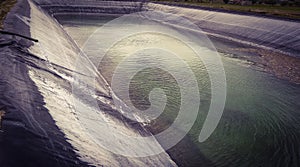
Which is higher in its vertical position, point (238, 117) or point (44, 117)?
point (44, 117)

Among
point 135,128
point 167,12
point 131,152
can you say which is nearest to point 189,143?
point 135,128

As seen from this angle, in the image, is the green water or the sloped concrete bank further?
the green water

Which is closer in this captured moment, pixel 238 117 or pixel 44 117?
pixel 44 117

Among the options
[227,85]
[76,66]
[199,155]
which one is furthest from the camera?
[227,85]

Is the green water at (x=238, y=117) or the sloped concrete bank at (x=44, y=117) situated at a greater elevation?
the sloped concrete bank at (x=44, y=117)

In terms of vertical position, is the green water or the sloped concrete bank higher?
the sloped concrete bank

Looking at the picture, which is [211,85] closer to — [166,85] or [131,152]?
[166,85]

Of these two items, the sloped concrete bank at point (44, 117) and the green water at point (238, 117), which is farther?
the green water at point (238, 117)

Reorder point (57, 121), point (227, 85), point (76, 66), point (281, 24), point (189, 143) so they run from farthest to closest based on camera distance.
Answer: point (281, 24) < point (227, 85) < point (76, 66) < point (189, 143) < point (57, 121)
